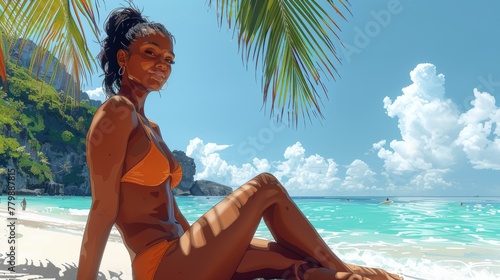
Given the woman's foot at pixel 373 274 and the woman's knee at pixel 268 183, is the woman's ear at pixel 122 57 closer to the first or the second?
the woman's knee at pixel 268 183

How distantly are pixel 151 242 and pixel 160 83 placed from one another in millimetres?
573

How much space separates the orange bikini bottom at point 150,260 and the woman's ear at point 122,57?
0.68 meters

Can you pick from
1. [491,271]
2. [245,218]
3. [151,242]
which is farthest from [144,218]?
[491,271]

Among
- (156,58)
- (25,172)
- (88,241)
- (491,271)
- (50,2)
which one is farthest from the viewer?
(25,172)

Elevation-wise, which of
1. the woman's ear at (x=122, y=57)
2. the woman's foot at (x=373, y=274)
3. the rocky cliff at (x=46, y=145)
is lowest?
the woman's foot at (x=373, y=274)

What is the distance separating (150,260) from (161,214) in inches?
7.0

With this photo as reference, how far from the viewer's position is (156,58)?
1.65 m

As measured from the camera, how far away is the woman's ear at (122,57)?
5.55 ft

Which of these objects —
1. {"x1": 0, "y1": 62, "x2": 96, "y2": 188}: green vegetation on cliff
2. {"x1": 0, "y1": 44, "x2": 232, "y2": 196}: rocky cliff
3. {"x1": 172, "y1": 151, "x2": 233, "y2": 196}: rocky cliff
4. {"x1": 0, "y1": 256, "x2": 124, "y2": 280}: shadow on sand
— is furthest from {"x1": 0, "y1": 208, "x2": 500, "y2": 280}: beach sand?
{"x1": 172, "y1": 151, "x2": 233, "y2": 196}: rocky cliff

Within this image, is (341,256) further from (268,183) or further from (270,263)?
(268,183)

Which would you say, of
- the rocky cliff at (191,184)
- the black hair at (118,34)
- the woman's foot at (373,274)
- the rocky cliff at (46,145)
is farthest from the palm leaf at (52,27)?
the rocky cliff at (191,184)

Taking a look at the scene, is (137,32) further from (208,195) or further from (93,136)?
(208,195)

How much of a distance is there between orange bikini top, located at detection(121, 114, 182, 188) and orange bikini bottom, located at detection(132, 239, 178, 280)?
21 cm

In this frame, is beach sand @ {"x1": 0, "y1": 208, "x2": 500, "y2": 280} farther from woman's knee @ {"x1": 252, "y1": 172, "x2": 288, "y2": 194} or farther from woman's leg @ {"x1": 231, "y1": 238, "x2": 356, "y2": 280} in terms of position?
woman's knee @ {"x1": 252, "y1": 172, "x2": 288, "y2": 194}
